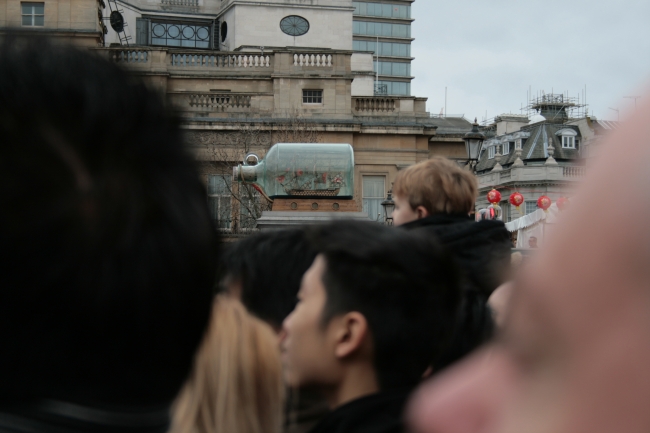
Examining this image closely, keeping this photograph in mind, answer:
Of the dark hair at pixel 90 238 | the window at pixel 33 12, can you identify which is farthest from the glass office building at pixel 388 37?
the dark hair at pixel 90 238

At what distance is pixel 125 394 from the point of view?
92 centimetres

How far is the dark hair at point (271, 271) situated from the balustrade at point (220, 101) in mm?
26704

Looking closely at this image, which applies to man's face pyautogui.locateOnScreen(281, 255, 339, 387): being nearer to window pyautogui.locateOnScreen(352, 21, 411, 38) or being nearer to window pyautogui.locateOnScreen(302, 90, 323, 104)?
window pyautogui.locateOnScreen(302, 90, 323, 104)

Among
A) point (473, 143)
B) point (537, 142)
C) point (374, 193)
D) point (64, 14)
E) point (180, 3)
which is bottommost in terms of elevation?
point (374, 193)

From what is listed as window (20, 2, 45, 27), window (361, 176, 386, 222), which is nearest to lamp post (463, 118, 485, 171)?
window (361, 176, 386, 222)

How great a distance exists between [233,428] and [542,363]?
4.21 ft

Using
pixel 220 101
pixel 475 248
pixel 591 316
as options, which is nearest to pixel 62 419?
pixel 591 316

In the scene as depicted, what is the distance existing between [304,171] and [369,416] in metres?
5.88

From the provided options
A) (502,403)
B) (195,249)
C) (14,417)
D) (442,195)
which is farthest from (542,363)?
(442,195)

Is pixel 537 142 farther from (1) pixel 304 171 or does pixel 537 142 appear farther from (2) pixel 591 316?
(2) pixel 591 316

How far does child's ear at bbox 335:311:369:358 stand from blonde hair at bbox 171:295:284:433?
31 cm

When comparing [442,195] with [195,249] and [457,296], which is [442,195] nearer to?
[457,296]

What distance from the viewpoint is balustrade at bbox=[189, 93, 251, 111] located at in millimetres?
28953

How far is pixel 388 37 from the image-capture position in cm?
9388
